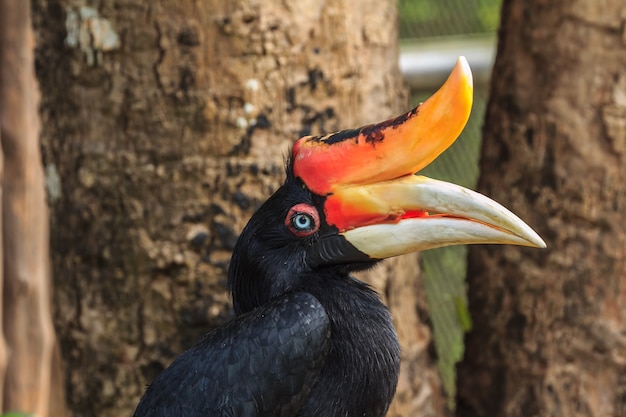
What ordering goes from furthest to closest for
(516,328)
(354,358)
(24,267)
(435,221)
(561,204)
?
1. (24,267)
2. (516,328)
3. (561,204)
4. (354,358)
5. (435,221)

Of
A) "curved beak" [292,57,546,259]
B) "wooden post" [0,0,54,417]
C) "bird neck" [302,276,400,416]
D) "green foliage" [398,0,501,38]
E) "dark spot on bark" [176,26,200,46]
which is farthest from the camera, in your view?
"green foliage" [398,0,501,38]

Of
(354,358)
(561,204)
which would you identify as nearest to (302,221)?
(354,358)

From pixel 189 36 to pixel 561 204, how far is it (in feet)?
3.11

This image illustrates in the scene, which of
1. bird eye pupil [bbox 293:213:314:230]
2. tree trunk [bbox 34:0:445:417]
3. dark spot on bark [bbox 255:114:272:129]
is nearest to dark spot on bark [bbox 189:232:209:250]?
tree trunk [bbox 34:0:445:417]

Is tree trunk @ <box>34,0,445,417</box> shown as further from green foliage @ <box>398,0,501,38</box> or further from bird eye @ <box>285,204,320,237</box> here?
green foliage @ <box>398,0,501,38</box>

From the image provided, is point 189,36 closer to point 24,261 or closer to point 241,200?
point 241,200

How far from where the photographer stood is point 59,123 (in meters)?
2.08

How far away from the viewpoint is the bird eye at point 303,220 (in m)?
1.54

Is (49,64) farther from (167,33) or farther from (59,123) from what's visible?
(167,33)

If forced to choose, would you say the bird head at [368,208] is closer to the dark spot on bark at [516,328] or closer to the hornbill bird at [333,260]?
the hornbill bird at [333,260]

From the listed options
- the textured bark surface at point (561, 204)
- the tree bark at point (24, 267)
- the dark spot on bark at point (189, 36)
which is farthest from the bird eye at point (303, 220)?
the tree bark at point (24, 267)

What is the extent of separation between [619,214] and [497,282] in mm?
349

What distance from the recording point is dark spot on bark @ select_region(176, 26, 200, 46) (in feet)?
6.40

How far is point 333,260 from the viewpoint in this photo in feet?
5.07
